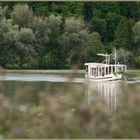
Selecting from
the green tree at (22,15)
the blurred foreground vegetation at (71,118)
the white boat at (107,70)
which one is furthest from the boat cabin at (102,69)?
the blurred foreground vegetation at (71,118)

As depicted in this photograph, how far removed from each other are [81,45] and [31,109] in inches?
681

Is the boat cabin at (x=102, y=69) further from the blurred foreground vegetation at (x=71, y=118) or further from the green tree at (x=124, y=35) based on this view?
the blurred foreground vegetation at (x=71, y=118)

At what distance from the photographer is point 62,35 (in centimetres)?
2267

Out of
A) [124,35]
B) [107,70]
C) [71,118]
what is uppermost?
[71,118]

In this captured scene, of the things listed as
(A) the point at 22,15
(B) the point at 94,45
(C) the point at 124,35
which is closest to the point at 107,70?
(C) the point at 124,35

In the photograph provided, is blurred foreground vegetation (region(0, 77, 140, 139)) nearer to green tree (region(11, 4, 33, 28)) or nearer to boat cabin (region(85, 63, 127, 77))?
green tree (region(11, 4, 33, 28))

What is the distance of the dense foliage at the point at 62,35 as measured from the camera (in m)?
20.8

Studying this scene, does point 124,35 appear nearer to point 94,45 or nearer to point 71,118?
point 94,45

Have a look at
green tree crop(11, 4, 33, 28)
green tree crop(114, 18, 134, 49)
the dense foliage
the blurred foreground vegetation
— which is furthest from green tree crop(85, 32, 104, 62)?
the blurred foreground vegetation

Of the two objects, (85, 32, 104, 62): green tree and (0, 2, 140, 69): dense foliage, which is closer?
(0, 2, 140, 69): dense foliage

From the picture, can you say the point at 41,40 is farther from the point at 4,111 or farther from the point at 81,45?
the point at 4,111

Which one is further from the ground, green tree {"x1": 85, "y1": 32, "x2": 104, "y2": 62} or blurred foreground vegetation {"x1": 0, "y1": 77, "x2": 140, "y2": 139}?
blurred foreground vegetation {"x1": 0, "y1": 77, "x2": 140, "y2": 139}

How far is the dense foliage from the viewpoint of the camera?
20756 millimetres

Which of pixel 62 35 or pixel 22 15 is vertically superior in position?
pixel 22 15
